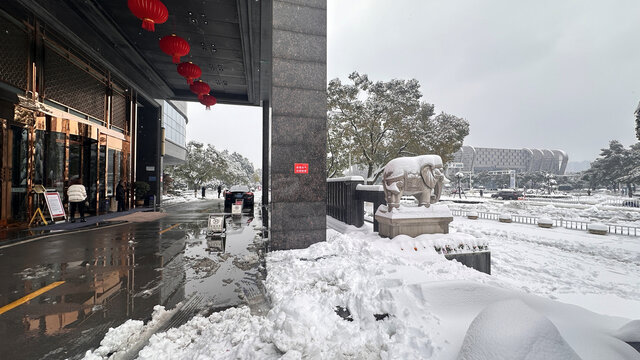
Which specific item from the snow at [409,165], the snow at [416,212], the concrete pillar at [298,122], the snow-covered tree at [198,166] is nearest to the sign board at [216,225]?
the concrete pillar at [298,122]

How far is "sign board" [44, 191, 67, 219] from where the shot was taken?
8.30 meters

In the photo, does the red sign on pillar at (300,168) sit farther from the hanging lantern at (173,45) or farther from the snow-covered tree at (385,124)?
the snow-covered tree at (385,124)

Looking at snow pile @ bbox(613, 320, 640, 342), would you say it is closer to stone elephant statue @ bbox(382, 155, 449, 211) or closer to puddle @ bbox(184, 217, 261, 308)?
puddle @ bbox(184, 217, 261, 308)

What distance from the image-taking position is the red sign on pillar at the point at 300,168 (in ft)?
19.1

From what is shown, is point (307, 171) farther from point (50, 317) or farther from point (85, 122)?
point (85, 122)

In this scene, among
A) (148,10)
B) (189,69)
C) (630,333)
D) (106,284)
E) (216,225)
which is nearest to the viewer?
(630,333)

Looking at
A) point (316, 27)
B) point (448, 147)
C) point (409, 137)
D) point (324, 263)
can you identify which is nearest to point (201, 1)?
point (316, 27)

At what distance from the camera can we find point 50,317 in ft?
9.17

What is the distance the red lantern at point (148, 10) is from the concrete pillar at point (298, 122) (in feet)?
8.57

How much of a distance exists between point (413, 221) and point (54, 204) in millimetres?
12888

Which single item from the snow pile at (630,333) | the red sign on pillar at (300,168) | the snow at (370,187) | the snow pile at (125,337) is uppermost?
the red sign on pillar at (300,168)

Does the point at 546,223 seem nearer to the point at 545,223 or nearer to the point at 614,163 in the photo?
the point at 545,223

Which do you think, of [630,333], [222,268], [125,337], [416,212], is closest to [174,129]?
[222,268]

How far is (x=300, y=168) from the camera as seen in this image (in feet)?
19.2
